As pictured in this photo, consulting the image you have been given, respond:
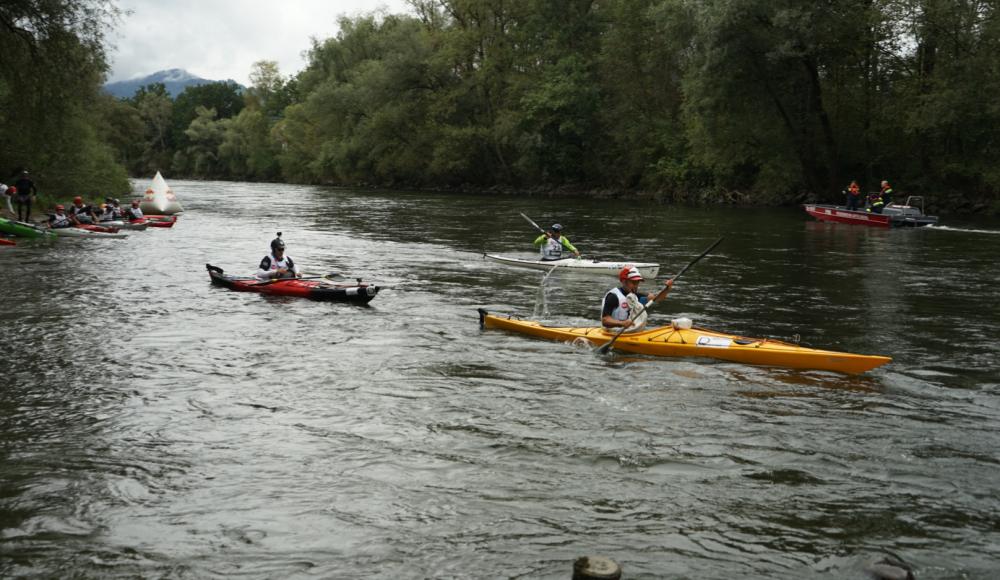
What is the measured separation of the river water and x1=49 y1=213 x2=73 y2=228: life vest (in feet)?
30.6

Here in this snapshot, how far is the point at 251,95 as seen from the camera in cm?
10975

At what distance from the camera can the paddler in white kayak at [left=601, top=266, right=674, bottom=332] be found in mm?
12734

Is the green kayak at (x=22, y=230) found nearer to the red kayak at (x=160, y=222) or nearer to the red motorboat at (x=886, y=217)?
the red kayak at (x=160, y=222)

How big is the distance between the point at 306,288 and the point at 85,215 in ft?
49.6

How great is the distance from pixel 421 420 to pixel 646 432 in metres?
2.48

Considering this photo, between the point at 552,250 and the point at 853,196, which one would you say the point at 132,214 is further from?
the point at 853,196

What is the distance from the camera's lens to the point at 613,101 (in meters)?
56.8

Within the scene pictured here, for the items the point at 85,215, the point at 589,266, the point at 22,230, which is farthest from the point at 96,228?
the point at 589,266

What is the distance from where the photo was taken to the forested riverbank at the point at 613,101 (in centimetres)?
3328

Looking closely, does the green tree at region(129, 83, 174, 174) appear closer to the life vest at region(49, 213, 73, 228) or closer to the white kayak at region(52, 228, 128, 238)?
the white kayak at region(52, 228, 128, 238)

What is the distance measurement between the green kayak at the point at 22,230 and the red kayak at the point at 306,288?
34.6 feet

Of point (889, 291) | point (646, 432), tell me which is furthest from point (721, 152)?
point (646, 432)

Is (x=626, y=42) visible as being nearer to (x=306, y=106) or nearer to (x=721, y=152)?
(x=721, y=152)

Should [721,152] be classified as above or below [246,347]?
above
